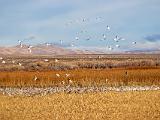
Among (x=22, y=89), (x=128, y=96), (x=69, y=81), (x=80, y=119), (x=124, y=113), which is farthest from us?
(x=69, y=81)

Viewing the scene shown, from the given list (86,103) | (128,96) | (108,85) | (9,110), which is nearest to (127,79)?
(108,85)

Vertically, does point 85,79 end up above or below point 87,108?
below

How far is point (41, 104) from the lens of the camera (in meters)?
31.2

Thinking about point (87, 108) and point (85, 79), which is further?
point (85, 79)

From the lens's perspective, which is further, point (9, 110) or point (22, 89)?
point (22, 89)

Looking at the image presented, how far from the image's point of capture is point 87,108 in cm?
2875

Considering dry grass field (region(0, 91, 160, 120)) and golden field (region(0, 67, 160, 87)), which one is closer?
dry grass field (region(0, 91, 160, 120))

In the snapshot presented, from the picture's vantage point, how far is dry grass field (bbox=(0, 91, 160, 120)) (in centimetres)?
2530

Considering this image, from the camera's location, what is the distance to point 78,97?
3550cm

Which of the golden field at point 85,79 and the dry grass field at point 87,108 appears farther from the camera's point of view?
the golden field at point 85,79

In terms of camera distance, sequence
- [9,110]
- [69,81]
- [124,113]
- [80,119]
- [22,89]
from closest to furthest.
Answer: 1. [80,119]
2. [124,113]
3. [9,110]
4. [22,89]
5. [69,81]

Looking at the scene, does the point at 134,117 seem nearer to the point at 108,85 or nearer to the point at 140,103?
the point at 140,103

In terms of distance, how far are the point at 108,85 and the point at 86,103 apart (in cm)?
1812

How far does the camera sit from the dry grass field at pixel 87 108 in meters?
25.3
